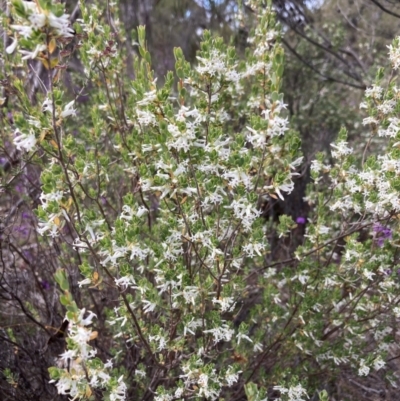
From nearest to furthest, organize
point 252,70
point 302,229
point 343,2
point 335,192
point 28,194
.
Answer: point 335,192
point 252,70
point 28,194
point 302,229
point 343,2

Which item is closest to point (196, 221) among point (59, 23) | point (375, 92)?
point (59, 23)

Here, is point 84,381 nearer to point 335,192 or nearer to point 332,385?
point 335,192

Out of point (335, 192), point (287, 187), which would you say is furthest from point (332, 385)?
point (287, 187)

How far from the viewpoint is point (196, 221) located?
1966mm

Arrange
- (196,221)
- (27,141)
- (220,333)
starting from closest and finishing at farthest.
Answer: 1. (27,141)
2. (196,221)
3. (220,333)

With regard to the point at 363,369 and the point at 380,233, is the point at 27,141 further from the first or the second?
the point at 363,369

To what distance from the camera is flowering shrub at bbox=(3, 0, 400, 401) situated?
1724 mm

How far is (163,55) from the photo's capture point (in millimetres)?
9844

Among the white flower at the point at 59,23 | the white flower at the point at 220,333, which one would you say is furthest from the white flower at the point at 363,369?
the white flower at the point at 59,23

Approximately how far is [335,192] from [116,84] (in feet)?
4.85

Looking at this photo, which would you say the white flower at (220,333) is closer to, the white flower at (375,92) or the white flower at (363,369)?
the white flower at (363,369)

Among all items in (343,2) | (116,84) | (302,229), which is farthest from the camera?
(343,2)

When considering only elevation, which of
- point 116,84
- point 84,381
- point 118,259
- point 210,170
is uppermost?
point 116,84

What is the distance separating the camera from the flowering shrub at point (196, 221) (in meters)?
1.72
